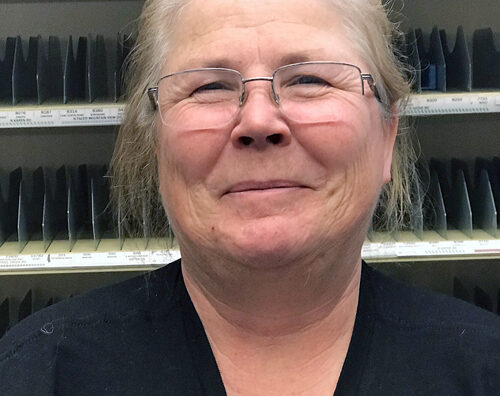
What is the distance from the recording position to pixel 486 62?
182cm

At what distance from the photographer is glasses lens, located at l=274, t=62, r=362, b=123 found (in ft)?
2.31

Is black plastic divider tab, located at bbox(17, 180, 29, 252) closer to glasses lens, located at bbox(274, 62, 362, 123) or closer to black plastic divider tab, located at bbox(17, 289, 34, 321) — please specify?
black plastic divider tab, located at bbox(17, 289, 34, 321)

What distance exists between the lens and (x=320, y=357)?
0.83 m

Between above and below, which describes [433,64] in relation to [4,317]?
above

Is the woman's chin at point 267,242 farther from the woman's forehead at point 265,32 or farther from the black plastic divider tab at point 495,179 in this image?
the black plastic divider tab at point 495,179

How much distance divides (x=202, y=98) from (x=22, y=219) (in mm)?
1291

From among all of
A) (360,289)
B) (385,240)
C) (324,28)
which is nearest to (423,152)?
(385,240)

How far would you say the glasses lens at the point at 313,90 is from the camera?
0.70m

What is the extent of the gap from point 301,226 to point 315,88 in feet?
0.58

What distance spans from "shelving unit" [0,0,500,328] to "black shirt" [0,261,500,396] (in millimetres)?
713

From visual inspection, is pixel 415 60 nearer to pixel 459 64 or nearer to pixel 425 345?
pixel 459 64

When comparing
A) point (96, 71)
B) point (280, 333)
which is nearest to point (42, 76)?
point (96, 71)

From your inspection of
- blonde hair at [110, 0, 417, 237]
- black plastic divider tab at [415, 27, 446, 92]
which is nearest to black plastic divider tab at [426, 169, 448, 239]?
black plastic divider tab at [415, 27, 446, 92]

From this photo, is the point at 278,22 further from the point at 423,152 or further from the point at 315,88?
the point at 423,152
